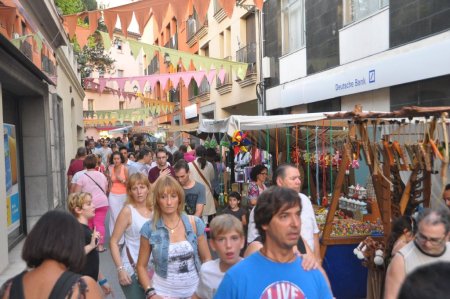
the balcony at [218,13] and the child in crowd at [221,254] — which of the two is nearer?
the child in crowd at [221,254]

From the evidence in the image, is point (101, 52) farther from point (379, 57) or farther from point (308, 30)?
point (379, 57)

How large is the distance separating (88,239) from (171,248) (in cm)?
101

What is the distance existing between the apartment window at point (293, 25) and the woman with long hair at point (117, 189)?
8.85 metres

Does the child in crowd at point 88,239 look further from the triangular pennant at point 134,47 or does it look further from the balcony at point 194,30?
the balcony at point 194,30

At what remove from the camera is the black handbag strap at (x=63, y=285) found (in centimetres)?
→ 218

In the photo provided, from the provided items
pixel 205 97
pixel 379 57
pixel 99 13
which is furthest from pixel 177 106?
pixel 99 13

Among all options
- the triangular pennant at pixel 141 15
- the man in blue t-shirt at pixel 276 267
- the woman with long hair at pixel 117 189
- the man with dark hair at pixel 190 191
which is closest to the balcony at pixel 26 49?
the triangular pennant at pixel 141 15

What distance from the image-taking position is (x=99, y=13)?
7.73 meters

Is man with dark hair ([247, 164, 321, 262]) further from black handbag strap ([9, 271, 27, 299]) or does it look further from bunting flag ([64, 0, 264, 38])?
bunting flag ([64, 0, 264, 38])

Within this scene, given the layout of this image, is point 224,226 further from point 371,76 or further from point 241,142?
point 371,76

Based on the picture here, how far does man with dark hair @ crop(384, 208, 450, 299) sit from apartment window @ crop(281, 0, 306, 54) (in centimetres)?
1244

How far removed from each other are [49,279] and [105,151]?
15.1 m

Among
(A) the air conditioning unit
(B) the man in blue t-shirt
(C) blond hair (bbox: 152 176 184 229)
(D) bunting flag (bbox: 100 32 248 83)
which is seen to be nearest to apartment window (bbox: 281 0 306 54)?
(A) the air conditioning unit

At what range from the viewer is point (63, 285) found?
7.26ft
